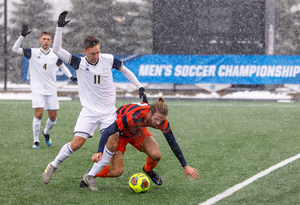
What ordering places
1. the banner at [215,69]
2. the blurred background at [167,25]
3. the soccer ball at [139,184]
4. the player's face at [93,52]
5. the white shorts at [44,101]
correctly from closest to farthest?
the soccer ball at [139,184] < the player's face at [93,52] < the white shorts at [44,101] < the banner at [215,69] < the blurred background at [167,25]

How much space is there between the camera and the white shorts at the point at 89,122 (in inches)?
188

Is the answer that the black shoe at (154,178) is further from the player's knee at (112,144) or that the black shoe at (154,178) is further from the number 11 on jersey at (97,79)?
the number 11 on jersey at (97,79)

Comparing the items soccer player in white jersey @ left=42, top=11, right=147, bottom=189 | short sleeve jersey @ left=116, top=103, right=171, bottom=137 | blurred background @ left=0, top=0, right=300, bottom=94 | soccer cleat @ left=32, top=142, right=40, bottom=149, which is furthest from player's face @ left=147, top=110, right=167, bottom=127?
blurred background @ left=0, top=0, right=300, bottom=94

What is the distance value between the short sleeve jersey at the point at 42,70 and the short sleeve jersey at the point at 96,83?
249cm

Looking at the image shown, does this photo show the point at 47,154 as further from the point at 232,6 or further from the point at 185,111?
the point at 232,6

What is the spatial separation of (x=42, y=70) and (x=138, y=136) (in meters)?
3.28

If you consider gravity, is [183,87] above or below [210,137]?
below

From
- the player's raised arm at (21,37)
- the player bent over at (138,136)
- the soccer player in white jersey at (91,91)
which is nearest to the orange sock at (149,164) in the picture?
the player bent over at (138,136)

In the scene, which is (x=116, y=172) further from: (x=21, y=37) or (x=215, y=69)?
(x=215, y=69)

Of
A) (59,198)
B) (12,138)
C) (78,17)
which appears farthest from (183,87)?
(78,17)

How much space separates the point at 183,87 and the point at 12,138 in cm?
1074

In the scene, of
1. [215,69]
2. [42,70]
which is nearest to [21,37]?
[42,70]

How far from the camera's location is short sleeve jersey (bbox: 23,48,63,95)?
7.26m

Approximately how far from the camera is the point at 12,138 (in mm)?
8148
